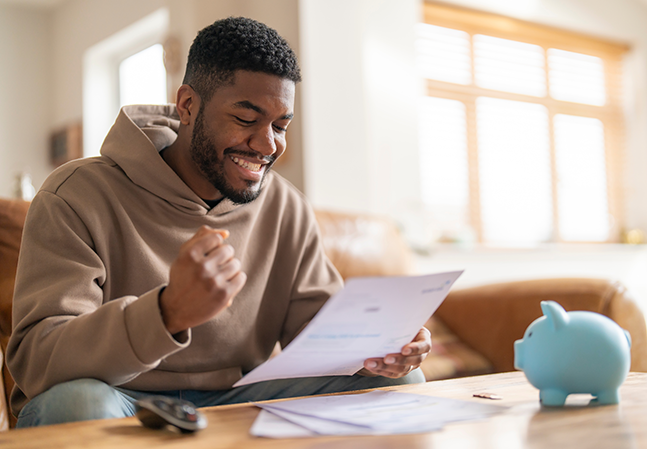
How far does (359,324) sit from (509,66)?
363 centimetres

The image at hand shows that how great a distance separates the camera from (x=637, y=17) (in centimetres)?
445

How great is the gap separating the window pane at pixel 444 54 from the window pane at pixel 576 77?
0.76 metres

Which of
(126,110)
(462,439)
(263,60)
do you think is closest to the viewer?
(462,439)

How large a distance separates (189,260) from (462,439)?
0.36m

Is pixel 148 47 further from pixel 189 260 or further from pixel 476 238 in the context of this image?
pixel 189 260

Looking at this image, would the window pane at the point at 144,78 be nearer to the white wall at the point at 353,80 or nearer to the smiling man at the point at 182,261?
the white wall at the point at 353,80

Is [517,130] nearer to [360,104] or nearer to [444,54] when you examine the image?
[444,54]

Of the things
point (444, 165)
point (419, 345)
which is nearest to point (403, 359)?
point (419, 345)

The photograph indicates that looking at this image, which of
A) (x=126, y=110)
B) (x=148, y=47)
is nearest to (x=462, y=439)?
(x=126, y=110)

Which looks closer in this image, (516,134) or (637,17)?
(516,134)

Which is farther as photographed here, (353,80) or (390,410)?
(353,80)

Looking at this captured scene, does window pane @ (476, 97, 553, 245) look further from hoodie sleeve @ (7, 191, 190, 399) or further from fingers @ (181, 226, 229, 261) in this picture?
fingers @ (181, 226, 229, 261)

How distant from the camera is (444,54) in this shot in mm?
3676

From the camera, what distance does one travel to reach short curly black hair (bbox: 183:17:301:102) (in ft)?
3.54
